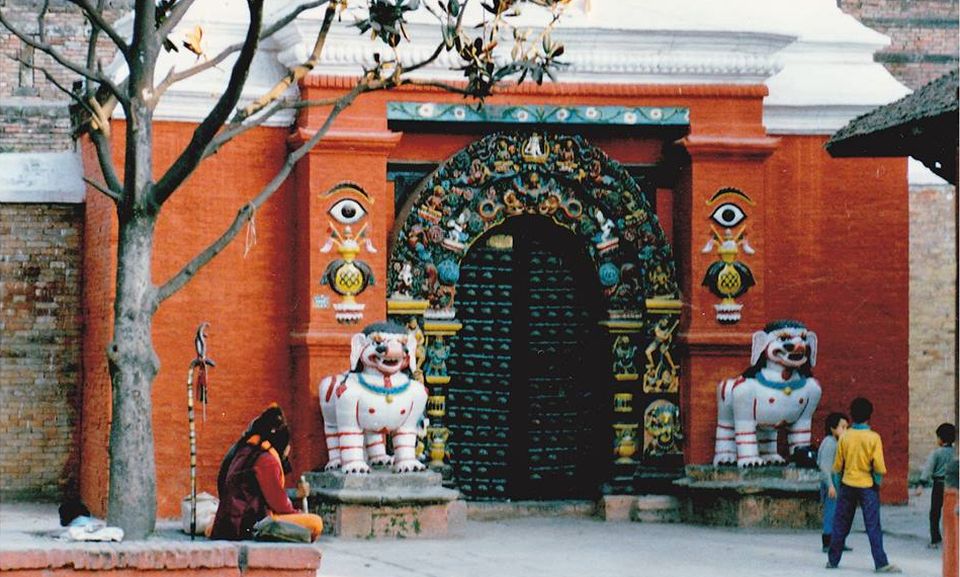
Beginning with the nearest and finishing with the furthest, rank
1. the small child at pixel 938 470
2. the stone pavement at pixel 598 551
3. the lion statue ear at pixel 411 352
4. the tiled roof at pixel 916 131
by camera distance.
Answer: the stone pavement at pixel 598 551, the tiled roof at pixel 916 131, the small child at pixel 938 470, the lion statue ear at pixel 411 352

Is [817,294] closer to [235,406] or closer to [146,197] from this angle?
[235,406]

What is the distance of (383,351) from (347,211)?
1.60 m

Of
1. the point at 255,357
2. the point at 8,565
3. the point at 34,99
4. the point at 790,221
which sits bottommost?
the point at 8,565

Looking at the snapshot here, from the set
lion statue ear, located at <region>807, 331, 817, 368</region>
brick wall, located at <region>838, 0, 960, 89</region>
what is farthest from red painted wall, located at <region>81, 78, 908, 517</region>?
brick wall, located at <region>838, 0, 960, 89</region>

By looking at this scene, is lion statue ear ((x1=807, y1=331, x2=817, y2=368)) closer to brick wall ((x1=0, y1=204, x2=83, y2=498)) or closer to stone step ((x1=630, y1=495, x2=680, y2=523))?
stone step ((x1=630, y1=495, x2=680, y2=523))

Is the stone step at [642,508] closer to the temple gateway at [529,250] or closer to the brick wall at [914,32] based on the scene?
the temple gateway at [529,250]

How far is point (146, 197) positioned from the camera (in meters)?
13.2

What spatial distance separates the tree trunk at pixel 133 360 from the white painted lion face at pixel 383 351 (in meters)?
4.02

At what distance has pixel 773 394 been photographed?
18.0 metres

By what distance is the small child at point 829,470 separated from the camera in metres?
16.3

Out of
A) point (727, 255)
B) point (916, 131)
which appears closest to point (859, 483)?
point (916, 131)

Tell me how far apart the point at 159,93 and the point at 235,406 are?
564 centimetres

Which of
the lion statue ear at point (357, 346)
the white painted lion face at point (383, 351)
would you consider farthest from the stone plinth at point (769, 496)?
the lion statue ear at point (357, 346)

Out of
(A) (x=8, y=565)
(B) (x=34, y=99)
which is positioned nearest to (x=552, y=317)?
(A) (x=8, y=565)
